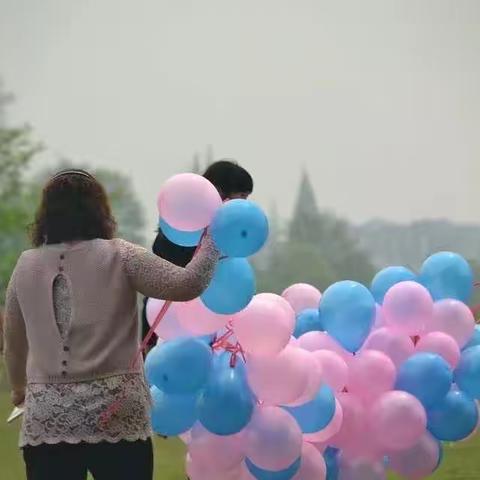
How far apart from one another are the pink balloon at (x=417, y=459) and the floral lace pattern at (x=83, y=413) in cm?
104

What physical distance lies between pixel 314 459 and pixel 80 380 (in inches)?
33.3

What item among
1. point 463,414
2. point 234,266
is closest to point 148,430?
point 234,266

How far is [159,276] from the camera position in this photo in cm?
205

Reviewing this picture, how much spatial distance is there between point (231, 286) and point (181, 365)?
245 millimetres

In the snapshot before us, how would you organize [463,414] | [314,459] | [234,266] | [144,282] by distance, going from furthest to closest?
[463,414] < [314,459] < [234,266] < [144,282]

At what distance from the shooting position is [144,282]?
205cm

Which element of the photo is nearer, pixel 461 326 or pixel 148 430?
pixel 148 430

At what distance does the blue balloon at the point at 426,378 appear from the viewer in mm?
2832

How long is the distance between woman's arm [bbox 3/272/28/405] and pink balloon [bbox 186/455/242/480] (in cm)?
61

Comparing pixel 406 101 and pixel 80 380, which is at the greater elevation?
pixel 80 380

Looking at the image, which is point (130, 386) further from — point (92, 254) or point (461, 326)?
point (461, 326)

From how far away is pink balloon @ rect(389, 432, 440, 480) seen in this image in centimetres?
288

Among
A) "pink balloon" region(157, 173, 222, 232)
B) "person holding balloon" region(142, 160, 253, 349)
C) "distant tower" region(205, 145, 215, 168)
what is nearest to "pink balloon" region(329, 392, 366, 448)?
"person holding balloon" region(142, 160, 253, 349)

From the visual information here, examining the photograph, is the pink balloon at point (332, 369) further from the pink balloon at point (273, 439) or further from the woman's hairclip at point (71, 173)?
the woman's hairclip at point (71, 173)
